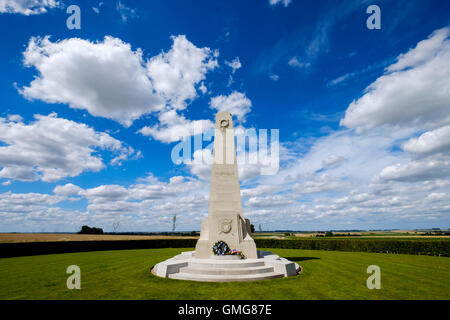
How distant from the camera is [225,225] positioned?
18.9 meters

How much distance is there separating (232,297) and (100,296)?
6.33 m

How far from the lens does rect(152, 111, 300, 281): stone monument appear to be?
14.2 metres

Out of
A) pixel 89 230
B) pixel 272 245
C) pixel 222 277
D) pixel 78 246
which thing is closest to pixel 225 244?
pixel 222 277

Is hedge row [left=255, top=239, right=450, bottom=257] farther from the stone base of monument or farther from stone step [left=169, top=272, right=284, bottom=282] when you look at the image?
stone step [left=169, top=272, right=284, bottom=282]

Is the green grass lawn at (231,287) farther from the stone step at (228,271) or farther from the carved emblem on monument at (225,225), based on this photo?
the carved emblem on monument at (225,225)

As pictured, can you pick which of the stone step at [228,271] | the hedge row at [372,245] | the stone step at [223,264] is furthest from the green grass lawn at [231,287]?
the hedge row at [372,245]

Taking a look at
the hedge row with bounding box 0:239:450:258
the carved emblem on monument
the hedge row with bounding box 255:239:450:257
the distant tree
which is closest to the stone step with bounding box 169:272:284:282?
the carved emblem on monument

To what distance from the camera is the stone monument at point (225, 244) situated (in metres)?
14.2

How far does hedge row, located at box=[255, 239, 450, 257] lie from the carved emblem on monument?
2782 centimetres

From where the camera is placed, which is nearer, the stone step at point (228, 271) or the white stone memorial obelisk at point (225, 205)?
the stone step at point (228, 271)

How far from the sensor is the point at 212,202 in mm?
20594
